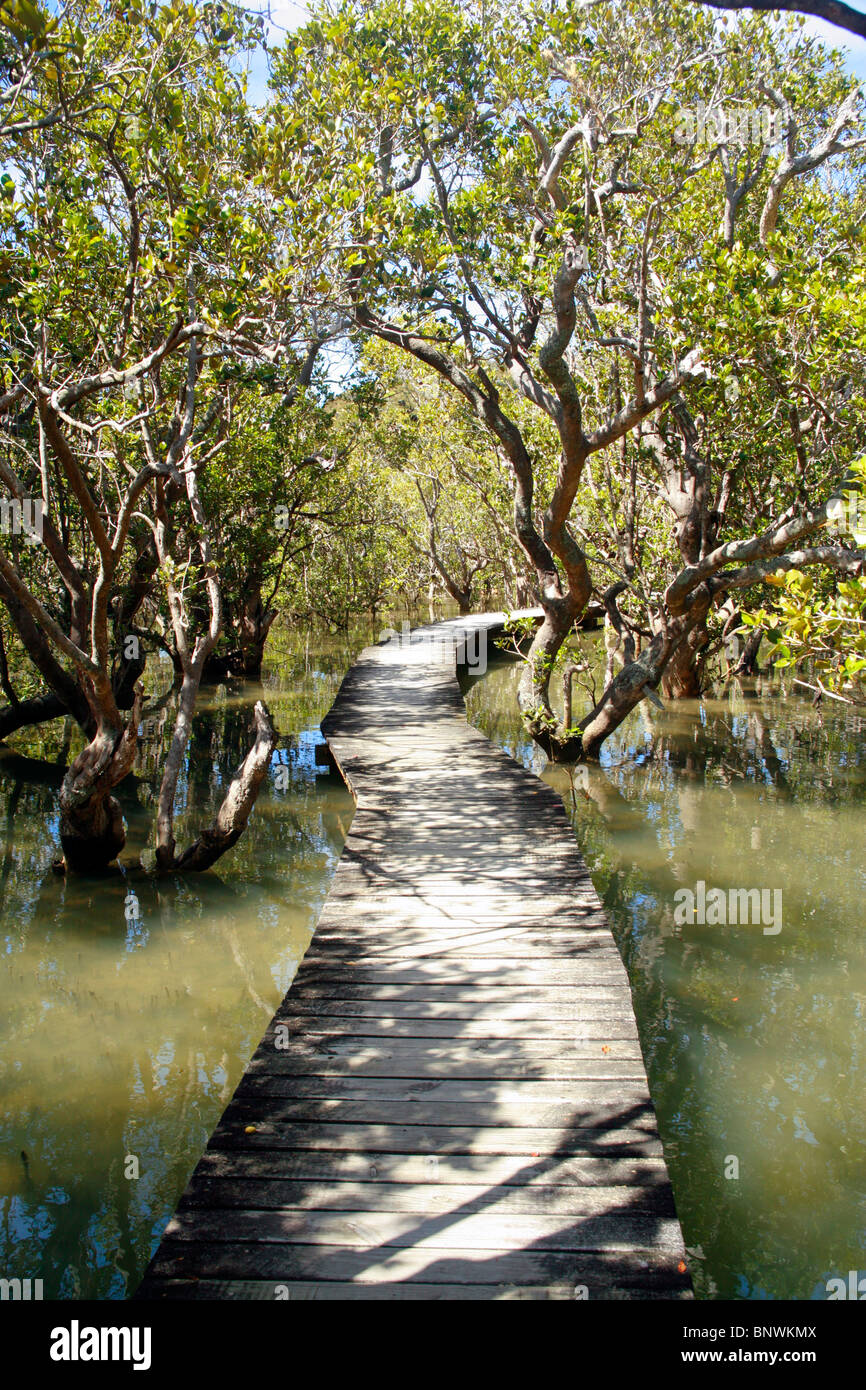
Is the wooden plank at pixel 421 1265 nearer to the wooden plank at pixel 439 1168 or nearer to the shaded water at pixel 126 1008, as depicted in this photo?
the wooden plank at pixel 439 1168

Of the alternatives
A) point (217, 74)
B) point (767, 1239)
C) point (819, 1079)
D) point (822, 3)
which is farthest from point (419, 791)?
point (822, 3)

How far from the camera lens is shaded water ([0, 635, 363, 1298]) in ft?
12.5

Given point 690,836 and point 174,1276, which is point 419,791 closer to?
point 690,836

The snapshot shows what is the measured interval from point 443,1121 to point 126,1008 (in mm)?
2804

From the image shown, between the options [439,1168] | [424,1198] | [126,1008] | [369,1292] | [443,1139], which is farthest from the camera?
[126,1008]

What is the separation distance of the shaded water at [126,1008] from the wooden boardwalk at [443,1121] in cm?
77

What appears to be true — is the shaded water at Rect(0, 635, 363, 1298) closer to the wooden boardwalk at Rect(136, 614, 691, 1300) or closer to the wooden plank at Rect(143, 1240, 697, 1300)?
the wooden boardwalk at Rect(136, 614, 691, 1300)

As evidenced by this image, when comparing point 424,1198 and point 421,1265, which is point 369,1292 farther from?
point 424,1198

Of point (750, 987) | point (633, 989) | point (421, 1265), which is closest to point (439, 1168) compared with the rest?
point (421, 1265)

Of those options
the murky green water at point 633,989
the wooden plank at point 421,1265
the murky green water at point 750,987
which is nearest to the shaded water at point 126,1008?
the murky green water at point 633,989

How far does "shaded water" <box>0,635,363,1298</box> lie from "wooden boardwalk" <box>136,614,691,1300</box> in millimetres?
772

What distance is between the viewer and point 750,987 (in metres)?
5.78

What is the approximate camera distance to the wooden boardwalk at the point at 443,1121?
2.78 m
